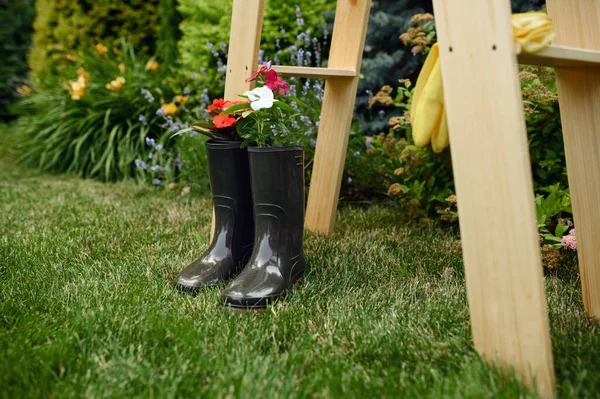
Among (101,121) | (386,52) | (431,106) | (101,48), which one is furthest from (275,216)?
(101,48)

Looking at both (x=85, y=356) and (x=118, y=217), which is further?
(x=118, y=217)

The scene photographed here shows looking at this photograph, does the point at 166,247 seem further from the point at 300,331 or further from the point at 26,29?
the point at 26,29

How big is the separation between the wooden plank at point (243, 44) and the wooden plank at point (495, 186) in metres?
0.76

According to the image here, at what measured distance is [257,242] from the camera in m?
1.54

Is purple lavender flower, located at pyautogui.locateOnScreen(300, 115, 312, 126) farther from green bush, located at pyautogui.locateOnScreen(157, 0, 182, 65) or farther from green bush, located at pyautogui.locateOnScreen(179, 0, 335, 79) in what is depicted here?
green bush, located at pyautogui.locateOnScreen(157, 0, 182, 65)

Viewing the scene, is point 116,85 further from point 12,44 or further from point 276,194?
point 12,44

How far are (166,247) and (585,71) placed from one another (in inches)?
54.8

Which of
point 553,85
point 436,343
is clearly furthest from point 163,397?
point 553,85

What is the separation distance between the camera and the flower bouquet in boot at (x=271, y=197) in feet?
4.86

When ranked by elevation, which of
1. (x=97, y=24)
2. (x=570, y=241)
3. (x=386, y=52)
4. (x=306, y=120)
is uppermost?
(x=97, y=24)

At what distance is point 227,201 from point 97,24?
149 inches

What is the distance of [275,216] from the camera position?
1537mm

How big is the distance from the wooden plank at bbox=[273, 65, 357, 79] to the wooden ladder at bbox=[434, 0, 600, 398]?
87cm

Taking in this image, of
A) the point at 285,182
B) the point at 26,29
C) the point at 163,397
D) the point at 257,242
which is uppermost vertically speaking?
the point at 26,29
